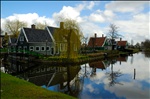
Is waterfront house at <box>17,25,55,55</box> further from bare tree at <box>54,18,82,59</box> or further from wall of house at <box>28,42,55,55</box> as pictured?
bare tree at <box>54,18,82,59</box>

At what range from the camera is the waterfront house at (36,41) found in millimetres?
40844

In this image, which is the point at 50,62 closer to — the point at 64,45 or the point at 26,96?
the point at 64,45

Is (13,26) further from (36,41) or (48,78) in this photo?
(48,78)

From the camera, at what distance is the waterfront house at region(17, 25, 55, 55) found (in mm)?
40844

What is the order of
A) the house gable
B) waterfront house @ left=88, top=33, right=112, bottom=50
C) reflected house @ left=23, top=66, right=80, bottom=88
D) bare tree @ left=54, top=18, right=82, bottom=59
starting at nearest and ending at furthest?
reflected house @ left=23, top=66, right=80, bottom=88
bare tree @ left=54, top=18, right=82, bottom=59
the house gable
waterfront house @ left=88, top=33, right=112, bottom=50

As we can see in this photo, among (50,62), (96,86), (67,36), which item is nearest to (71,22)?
(67,36)

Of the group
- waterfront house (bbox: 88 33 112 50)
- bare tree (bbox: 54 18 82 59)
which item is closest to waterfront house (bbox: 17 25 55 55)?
bare tree (bbox: 54 18 82 59)

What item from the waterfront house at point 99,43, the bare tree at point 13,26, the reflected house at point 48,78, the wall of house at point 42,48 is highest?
the bare tree at point 13,26

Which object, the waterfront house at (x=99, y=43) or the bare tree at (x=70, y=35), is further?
the waterfront house at (x=99, y=43)

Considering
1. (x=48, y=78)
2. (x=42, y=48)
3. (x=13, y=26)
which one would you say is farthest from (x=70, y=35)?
(x=13, y=26)

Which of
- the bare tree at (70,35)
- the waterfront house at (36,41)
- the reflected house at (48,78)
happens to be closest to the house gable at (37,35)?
the waterfront house at (36,41)

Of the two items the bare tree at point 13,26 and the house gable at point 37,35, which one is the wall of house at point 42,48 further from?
the bare tree at point 13,26

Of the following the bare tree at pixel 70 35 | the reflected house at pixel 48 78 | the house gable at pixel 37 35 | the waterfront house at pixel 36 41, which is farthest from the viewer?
the house gable at pixel 37 35

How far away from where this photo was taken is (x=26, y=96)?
980 cm
